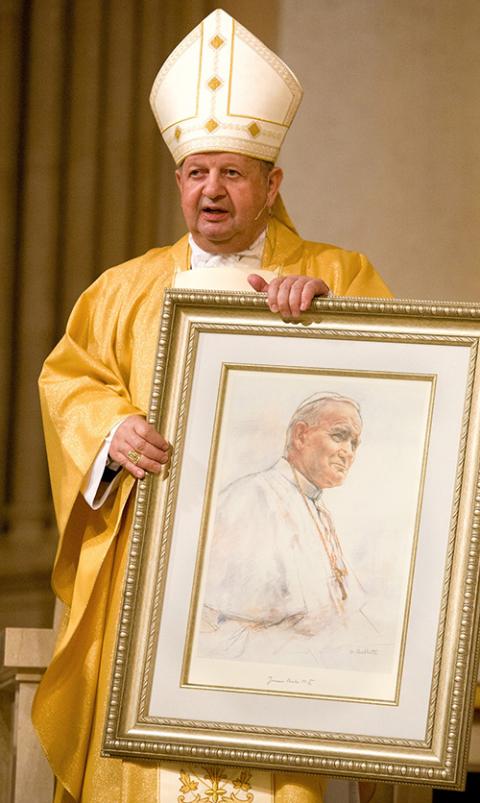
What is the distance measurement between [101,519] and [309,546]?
2.03 feet

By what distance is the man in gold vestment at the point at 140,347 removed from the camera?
314cm

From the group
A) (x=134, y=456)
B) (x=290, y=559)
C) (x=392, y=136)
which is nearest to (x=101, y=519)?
(x=134, y=456)

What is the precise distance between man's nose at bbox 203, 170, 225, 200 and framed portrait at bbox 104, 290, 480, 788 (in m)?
0.37

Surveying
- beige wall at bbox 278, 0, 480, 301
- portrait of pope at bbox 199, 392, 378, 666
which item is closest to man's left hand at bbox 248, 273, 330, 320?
portrait of pope at bbox 199, 392, 378, 666

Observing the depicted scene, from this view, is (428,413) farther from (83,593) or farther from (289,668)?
(83,593)

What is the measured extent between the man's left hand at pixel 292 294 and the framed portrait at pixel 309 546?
1.4 inches

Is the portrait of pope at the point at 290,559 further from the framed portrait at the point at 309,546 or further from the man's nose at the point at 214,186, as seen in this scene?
the man's nose at the point at 214,186

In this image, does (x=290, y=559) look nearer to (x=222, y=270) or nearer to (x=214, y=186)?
(x=222, y=270)

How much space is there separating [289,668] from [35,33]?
2.90 m

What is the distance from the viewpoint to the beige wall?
5.11 meters

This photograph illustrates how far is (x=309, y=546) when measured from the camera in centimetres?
290

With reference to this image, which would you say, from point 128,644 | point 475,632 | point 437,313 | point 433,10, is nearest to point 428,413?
point 437,313
